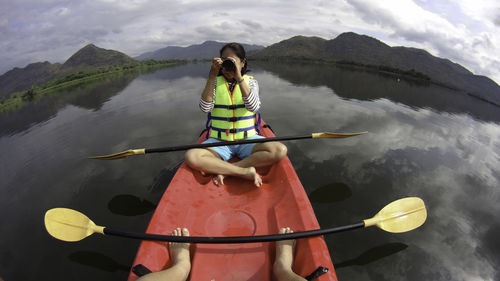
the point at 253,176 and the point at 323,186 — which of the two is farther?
the point at 323,186

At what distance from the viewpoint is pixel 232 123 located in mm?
2941

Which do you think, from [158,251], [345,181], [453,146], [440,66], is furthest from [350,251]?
[440,66]

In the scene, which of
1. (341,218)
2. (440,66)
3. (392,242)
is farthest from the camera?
(440,66)

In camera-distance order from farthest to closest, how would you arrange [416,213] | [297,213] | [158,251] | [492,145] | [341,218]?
1. [492,145]
2. [341,218]
3. [416,213]
4. [297,213]
5. [158,251]

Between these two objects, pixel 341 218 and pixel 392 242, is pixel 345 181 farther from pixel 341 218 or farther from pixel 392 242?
pixel 392 242

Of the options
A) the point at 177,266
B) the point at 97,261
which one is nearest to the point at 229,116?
the point at 177,266

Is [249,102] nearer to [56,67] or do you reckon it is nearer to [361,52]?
[361,52]

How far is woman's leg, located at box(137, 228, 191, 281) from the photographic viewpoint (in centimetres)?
140

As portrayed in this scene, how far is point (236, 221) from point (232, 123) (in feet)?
4.32

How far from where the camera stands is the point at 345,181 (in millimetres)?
3557

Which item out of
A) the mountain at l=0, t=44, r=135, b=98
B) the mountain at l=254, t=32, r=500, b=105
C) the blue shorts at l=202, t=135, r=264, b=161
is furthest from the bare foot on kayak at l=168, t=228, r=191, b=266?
the mountain at l=0, t=44, r=135, b=98

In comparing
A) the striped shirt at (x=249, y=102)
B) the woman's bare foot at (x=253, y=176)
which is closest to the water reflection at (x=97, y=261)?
the woman's bare foot at (x=253, y=176)

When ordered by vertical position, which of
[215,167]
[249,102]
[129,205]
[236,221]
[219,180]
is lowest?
[129,205]

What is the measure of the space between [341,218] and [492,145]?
Answer: 660 cm
